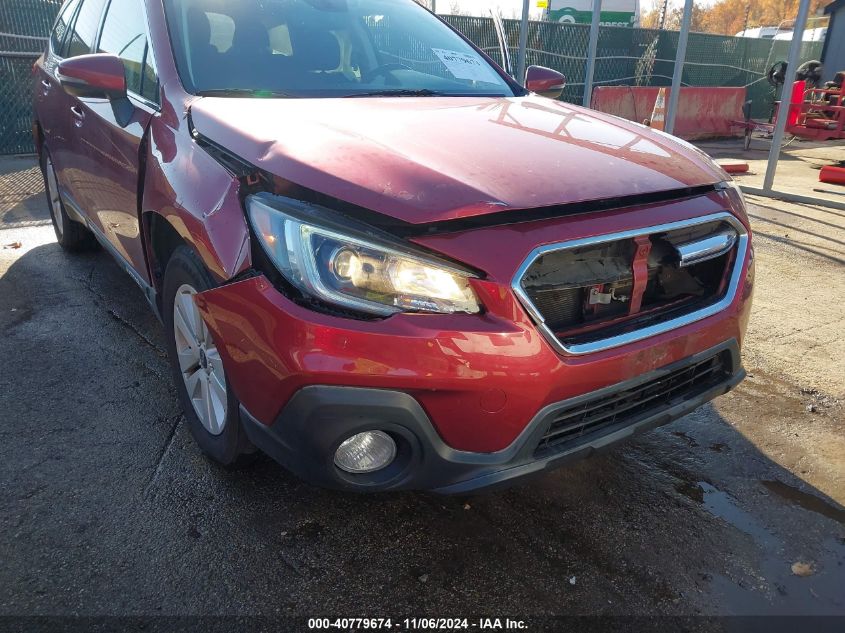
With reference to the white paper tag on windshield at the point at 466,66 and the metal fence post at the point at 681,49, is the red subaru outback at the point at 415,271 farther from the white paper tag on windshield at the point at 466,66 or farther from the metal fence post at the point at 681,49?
the metal fence post at the point at 681,49

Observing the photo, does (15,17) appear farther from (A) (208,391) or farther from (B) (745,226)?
(B) (745,226)

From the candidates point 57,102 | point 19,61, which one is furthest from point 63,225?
point 19,61

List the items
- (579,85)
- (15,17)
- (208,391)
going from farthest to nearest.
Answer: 1. (579,85)
2. (15,17)
3. (208,391)

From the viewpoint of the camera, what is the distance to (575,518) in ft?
7.51

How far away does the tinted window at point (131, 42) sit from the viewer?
9.02 feet

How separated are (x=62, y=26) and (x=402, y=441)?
4236mm

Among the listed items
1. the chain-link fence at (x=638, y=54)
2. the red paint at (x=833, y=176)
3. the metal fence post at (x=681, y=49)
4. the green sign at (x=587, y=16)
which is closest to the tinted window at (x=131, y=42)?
the metal fence post at (x=681, y=49)

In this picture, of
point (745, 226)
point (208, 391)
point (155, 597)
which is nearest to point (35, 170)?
point (208, 391)

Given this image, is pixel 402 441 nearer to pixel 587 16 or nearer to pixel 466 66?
pixel 466 66

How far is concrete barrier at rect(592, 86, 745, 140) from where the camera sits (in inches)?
523

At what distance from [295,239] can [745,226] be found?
1544 millimetres

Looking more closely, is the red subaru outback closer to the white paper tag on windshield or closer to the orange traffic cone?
the white paper tag on windshield

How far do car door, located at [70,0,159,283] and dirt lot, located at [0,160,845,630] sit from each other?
73 centimetres

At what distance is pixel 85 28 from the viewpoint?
12.6 ft
